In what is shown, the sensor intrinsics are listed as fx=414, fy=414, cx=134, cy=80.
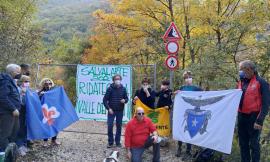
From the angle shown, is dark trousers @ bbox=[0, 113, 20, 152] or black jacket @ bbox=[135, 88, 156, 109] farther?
black jacket @ bbox=[135, 88, 156, 109]

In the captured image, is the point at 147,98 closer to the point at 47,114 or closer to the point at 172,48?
the point at 172,48

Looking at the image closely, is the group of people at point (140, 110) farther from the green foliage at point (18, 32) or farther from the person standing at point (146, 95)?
the green foliage at point (18, 32)

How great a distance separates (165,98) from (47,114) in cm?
288

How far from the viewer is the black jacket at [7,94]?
24.7 ft

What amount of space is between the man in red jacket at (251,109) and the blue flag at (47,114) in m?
4.44

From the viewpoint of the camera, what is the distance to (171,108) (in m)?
10.2

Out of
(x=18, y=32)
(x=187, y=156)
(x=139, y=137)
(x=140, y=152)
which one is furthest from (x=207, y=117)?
(x=18, y=32)

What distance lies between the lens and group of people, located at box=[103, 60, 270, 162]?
7.28 meters

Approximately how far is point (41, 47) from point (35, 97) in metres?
11.4

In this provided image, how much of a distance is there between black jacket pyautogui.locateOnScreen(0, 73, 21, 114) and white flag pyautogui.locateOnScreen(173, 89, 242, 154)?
3.75 meters

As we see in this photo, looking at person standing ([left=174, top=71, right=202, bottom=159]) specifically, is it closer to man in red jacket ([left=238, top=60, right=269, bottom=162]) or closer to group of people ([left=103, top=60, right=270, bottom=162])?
group of people ([left=103, top=60, right=270, bottom=162])

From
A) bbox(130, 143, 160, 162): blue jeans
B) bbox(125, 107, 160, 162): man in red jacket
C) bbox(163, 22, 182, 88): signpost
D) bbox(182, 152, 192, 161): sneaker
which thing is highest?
bbox(163, 22, 182, 88): signpost

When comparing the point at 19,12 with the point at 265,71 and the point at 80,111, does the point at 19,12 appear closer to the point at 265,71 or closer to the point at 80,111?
the point at 80,111

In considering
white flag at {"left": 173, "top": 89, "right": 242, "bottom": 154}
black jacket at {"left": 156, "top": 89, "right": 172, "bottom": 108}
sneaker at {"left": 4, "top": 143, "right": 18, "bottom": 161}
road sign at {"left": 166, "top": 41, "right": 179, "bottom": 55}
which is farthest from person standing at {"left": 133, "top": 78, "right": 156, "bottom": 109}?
sneaker at {"left": 4, "top": 143, "right": 18, "bottom": 161}
